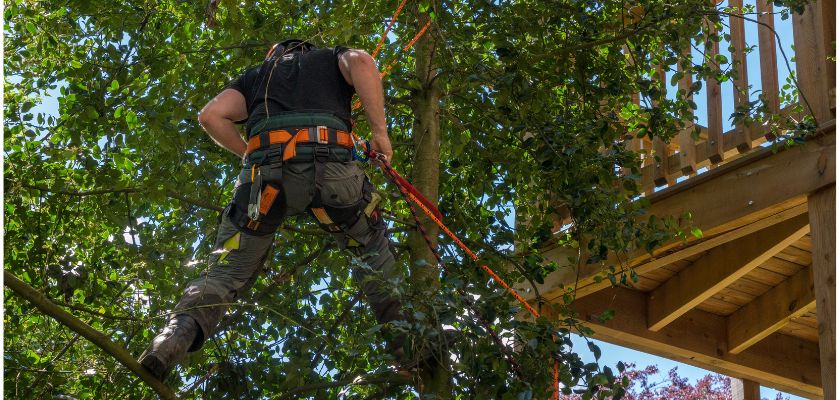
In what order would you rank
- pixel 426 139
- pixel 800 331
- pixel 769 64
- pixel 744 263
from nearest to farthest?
pixel 426 139 < pixel 769 64 < pixel 744 263 < pixel 800 331

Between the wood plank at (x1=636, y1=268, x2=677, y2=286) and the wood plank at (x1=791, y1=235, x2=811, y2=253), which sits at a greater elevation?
the wood plank at (x1=791, y1=235, x2=811, y2=253)

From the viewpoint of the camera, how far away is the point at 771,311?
24.2ft

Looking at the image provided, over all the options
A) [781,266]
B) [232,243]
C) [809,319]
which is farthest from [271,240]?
[809,319]

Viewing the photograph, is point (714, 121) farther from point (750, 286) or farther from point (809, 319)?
point (809, 319)

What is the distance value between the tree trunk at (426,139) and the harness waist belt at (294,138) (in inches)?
28.3

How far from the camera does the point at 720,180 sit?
244 inches

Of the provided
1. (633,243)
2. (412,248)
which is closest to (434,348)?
(412,248)

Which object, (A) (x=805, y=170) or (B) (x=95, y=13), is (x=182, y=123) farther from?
(A) (x=805, y=170)

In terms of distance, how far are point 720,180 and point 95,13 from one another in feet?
11.5

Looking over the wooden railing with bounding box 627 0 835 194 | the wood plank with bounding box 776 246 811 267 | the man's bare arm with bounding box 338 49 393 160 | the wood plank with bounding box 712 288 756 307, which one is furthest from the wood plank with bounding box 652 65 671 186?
the man's bare arm with bounding box 338 49 393 160

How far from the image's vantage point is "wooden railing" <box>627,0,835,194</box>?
19.1 ft

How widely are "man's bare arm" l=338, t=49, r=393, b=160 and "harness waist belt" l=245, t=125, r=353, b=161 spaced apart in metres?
0.14

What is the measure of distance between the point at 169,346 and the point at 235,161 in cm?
211

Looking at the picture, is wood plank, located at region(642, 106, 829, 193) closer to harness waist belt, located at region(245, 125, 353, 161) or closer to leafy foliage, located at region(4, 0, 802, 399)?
leafy foliage, located at region(4, 0, 802, 399)
